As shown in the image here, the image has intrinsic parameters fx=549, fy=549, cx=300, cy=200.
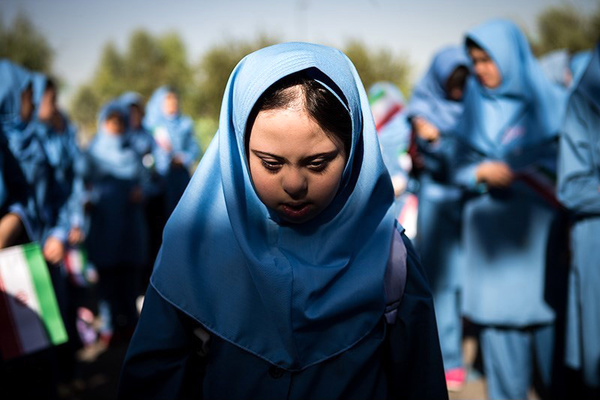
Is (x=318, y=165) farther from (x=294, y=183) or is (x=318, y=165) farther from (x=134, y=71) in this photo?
(x=134, y=71)

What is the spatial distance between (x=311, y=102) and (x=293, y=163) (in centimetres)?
15

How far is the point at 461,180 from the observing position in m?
3.43

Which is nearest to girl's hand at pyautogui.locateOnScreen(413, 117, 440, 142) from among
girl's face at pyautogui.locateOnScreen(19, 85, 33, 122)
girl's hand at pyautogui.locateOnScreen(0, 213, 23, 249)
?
girl's face at pyautogui.locateOnScreen(19, 85, 33, 122)

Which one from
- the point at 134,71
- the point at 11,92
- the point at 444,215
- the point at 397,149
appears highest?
the point at 134,71

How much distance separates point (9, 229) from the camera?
2.61 m

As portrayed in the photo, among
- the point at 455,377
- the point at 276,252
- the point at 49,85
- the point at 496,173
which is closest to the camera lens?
the point at 276,252

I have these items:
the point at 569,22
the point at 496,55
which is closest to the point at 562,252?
the point at 496,55

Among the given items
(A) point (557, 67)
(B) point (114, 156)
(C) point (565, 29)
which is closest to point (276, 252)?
(B) point (114, 156)

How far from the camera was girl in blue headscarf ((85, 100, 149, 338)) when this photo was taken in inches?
211

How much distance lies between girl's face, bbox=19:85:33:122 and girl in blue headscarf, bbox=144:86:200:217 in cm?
376

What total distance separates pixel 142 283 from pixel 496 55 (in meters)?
4.87

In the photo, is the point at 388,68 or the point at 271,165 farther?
the point at 388,68

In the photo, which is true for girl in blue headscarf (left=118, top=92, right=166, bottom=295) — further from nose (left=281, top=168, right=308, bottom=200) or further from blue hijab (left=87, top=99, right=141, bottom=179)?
nose (left=281, top=168, right=308, bottom=200)

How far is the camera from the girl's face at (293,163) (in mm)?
1320
